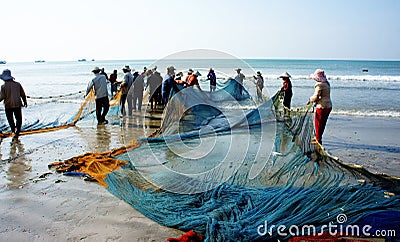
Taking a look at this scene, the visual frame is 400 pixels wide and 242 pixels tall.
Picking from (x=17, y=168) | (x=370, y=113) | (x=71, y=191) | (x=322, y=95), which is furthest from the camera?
(x=370, y=113)

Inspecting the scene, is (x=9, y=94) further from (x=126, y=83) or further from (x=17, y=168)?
(x=126, y=83)

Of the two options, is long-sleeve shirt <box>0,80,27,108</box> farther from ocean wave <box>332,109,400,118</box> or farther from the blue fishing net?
ocean wave <box>332,109,400,118</box>

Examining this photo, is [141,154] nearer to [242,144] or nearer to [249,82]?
[242,144]

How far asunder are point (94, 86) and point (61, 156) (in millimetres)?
3519

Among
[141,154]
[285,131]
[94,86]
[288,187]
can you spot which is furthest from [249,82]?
[288,187]

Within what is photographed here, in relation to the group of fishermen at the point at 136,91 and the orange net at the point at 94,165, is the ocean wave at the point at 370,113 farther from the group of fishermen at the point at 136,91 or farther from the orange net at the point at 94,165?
the orange net at the point at 94,165

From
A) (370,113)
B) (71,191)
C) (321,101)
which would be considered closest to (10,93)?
(71,191)

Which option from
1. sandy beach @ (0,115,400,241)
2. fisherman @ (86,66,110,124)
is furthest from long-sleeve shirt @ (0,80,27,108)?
fisherman @ (86,66,110,124)

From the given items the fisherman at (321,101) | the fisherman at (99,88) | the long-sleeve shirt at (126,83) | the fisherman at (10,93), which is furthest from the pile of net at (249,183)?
the fisherman at (10,93)

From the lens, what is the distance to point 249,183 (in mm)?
4328

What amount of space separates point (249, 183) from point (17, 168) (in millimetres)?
3944

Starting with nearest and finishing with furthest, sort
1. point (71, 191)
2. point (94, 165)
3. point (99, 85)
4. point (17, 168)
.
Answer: point (71, 191) < point (94, 165) < point (17, 168) < point (99, 85)

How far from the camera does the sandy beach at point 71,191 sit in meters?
3.40

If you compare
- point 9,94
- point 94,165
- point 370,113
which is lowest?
point 370,113
